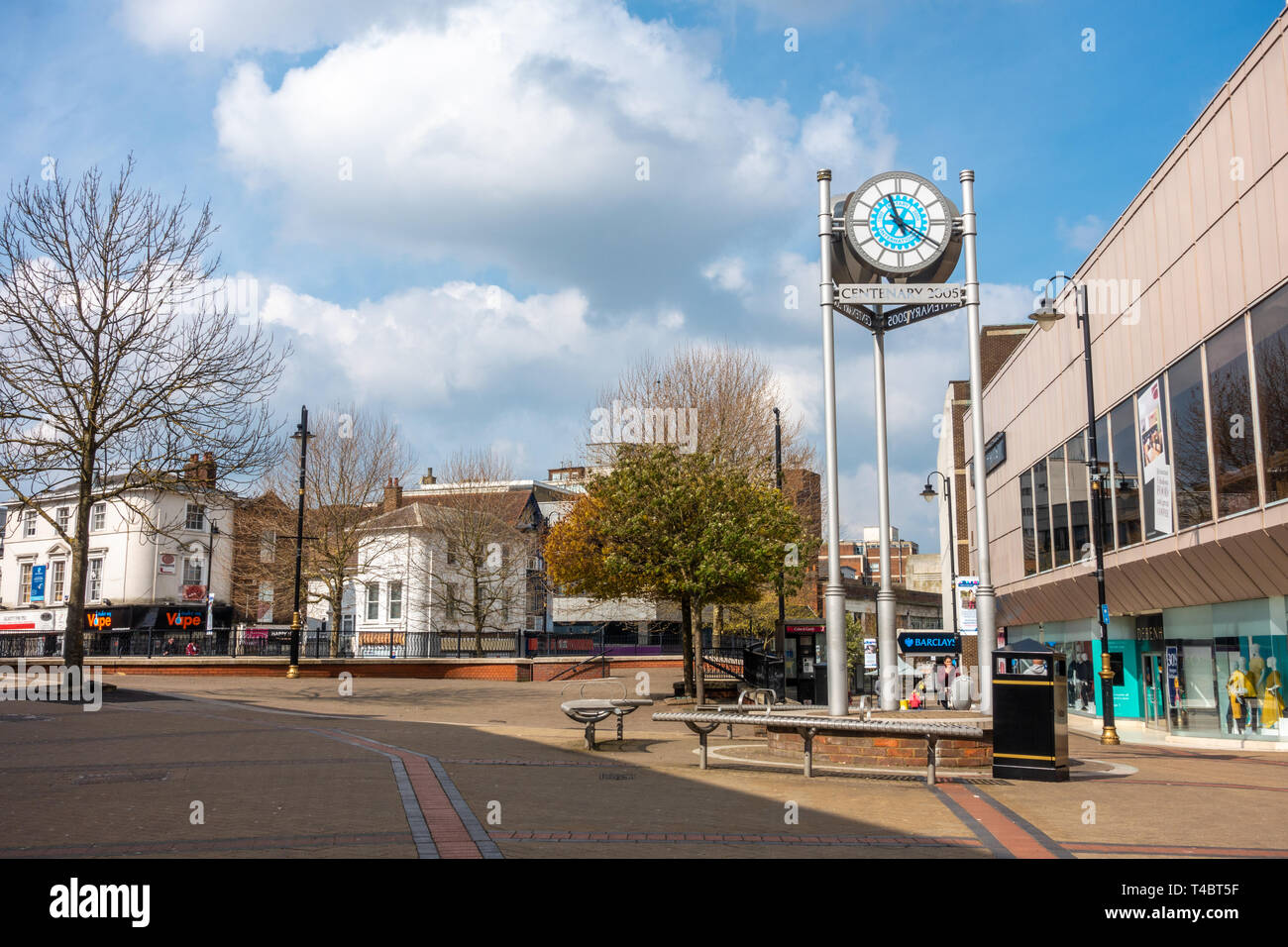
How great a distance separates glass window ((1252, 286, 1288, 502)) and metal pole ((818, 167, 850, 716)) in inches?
349

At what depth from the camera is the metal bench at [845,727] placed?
37.1ft

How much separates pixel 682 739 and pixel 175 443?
43.1 feet

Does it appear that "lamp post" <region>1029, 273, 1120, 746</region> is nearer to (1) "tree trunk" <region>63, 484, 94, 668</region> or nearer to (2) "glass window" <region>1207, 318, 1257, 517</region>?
(2) "glass window" <region>1207, 318, 1257, 517</region>

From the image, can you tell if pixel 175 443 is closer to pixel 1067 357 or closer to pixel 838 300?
pixel 838 300

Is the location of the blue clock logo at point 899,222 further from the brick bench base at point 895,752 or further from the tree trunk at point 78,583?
the tree trunk at point 78,583

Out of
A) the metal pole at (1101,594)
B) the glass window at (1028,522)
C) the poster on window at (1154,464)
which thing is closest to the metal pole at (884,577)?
the metal pole at (1101,594)

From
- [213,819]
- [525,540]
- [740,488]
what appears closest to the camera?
[213,819]

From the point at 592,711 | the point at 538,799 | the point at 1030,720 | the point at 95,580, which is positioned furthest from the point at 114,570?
the point at 1030,720

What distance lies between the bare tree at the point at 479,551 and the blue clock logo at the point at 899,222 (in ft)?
116

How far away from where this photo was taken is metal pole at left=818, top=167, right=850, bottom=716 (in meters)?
13.1

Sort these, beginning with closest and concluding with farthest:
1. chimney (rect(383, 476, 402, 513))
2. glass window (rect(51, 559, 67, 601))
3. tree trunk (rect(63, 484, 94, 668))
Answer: tree trunk (rect(63, 484, 94, 668)), chimney (rect(383, 476, 402, 513)), glass window (rect(51, 559, 67, 601))

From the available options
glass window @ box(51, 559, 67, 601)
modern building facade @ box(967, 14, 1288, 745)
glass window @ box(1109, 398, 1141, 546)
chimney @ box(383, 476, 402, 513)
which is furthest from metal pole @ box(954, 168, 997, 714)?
glass window @ box(51, 559, 67, 601)
